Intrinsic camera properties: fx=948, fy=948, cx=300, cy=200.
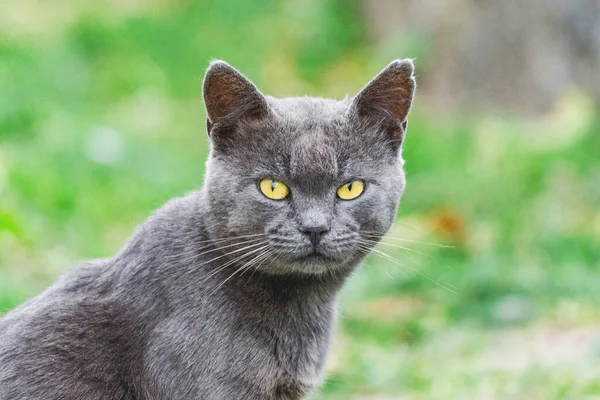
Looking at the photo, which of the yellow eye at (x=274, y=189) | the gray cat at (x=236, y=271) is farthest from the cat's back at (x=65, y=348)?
the yellow eye at (x=274, y=189)

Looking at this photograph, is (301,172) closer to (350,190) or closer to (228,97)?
(350,190)

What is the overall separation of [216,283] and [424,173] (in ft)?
11.0

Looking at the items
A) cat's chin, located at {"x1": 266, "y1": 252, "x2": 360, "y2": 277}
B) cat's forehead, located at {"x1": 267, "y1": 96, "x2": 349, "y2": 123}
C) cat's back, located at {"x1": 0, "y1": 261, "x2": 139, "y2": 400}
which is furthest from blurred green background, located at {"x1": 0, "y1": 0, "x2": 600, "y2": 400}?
cat's back, located at {"x1": 0, "y1": 261, "x2": 139, "y2": 400}

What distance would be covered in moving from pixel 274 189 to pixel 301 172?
97mm

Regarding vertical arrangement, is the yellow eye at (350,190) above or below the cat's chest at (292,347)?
above

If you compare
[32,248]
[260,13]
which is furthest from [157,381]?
[260,13]

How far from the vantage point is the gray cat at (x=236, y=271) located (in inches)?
105

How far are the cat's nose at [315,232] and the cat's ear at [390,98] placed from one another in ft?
1.38

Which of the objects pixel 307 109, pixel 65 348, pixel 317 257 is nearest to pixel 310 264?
pixel 317 257

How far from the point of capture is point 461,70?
6.96 meters

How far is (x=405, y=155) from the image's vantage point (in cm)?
597

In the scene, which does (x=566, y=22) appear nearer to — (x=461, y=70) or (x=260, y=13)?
(x=461, y=70)

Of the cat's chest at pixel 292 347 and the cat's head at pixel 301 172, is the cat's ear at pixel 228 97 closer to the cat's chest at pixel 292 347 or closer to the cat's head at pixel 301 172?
the cat's head at pixel 301 172

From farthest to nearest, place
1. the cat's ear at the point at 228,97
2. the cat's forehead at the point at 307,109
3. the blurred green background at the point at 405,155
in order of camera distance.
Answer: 1. the blurred green background at the point at 405,155
2. the cat's forehead at the point at 307,109
3. the cat's ear at the point at 228,97
